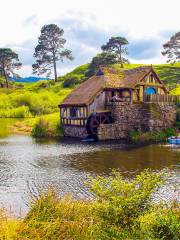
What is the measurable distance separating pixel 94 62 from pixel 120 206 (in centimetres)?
7940

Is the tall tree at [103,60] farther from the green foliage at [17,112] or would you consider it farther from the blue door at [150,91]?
the blue door at [150,91]

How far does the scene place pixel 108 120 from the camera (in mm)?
Answer: 48094

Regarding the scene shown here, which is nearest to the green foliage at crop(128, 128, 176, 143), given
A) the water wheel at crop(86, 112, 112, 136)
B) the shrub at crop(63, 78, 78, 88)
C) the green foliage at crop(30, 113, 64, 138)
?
the water wheel at crop(86, 112, 112, 136)

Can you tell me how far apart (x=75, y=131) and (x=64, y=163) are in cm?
1858

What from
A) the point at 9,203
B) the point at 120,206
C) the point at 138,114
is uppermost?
A: the point at 138,114

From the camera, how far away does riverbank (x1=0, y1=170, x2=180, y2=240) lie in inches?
461

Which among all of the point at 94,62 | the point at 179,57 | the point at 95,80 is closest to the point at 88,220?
the point at 95,80

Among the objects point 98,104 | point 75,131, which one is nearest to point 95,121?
point 98,104

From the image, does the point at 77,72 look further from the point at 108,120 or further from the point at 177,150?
the point at 177,150

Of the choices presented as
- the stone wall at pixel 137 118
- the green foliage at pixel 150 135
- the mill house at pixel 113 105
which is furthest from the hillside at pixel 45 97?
the green foliage at pixel 150 135

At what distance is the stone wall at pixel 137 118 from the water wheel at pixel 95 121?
111 cm

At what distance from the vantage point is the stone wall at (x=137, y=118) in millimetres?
46062

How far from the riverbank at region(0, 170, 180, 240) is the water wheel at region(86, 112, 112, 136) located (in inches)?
1303

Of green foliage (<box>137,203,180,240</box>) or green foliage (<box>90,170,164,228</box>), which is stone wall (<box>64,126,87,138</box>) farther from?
green foliage (<box>137,203,180,240</box>)
